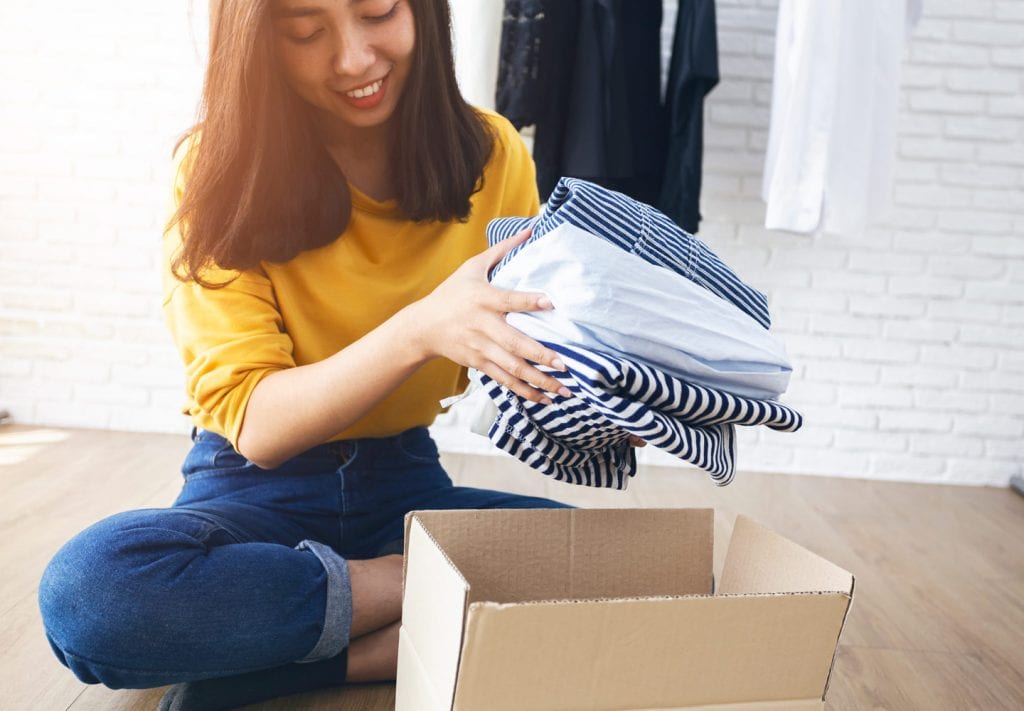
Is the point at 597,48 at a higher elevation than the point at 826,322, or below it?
higher

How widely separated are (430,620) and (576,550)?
25 cm

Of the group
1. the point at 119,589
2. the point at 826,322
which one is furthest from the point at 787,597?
the point at 826,322

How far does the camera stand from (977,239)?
264 cm

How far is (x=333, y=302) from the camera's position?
4.15 ft

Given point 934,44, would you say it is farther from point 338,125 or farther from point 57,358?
point 57,358

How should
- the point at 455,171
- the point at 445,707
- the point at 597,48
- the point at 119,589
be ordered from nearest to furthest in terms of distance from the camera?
the point at 445,707 < the point at 119,589 < the point at 455,171 < the point at 597,48

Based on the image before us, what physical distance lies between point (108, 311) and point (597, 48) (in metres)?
1.45

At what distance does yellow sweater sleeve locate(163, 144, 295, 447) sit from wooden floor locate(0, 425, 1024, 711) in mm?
376

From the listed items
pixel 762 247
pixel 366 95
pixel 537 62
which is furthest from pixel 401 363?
pixel 762 247

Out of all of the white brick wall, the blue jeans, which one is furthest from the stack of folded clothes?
the white brick wall

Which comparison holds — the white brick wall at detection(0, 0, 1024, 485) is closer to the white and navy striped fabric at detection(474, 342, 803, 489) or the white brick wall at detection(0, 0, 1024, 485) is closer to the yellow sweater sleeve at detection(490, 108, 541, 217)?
the yellow sweater sleeve at detection(490, 108, 541, 217)

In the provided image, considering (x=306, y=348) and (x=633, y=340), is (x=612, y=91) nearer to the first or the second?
(x=306, y=348)

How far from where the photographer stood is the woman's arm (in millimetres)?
861

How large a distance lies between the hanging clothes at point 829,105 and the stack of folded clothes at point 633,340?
4.16ft
